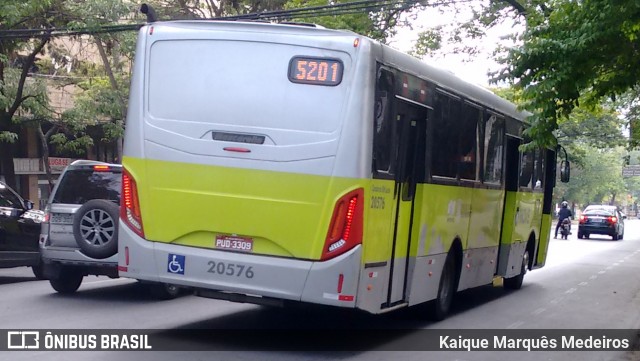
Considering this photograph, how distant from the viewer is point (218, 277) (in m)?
8.64

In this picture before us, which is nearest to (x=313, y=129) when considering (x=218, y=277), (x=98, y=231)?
(x=218, y=277)

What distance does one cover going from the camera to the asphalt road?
30.5 ft

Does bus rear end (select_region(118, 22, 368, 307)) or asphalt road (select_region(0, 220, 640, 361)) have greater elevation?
bus rear end (select_region(118, 22, 368, 307))

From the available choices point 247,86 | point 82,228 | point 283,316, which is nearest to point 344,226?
point 247,86

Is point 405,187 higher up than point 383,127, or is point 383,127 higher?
point 383,127

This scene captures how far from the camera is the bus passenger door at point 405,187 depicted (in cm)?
953

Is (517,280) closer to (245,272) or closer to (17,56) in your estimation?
(245,272)

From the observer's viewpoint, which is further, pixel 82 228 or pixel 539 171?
pixel 539 171

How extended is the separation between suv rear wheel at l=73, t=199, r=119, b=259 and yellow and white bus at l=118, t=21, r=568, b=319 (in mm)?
2545

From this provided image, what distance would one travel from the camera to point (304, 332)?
1048 centimetres

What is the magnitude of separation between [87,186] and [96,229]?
127cm

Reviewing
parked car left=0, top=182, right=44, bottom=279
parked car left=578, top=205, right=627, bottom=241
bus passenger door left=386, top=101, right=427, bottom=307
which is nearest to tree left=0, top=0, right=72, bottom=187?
parked car left=0, top=182, right=44, bottom=279

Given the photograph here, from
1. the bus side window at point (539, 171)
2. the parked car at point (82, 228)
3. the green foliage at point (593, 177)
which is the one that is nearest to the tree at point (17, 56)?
the parked car at point (82, 228)

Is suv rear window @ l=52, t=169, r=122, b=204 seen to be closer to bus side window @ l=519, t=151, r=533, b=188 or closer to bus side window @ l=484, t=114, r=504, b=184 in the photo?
bus side window @ l=484, t=114, r=504, b=184
